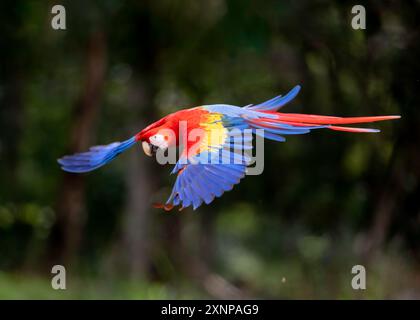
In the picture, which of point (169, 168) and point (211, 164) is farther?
point (169, 168)

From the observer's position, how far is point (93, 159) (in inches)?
105

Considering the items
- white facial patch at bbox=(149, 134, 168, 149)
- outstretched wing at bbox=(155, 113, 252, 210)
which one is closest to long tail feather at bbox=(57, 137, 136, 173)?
white facial patch at bbox=(149, 134, 168, 149)

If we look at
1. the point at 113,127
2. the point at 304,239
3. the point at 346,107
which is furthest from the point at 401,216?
the point at 113,127

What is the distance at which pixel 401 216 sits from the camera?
5137 millimetres

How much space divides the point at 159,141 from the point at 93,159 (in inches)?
12.9

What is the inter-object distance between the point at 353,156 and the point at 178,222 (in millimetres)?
2181

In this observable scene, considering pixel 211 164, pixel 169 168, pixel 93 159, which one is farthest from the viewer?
pixel 169 168

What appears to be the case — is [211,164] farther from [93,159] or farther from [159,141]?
[93,159]

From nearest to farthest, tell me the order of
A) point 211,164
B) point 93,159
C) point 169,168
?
1. point 211,164
2. point 93,159
3. point 169,168

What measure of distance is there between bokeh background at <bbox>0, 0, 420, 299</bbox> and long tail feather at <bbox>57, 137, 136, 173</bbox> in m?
2.16

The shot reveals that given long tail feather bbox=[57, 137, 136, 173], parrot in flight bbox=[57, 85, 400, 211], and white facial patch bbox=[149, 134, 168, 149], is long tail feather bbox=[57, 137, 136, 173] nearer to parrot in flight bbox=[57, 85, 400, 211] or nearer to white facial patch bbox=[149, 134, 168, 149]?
parrot in flight bbox=[57, 85, 400, 211]

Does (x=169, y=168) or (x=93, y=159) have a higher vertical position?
(x=169, y=168)

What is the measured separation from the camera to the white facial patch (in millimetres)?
2469

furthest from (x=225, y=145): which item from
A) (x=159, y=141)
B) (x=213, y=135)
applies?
(x=159, y=141)
